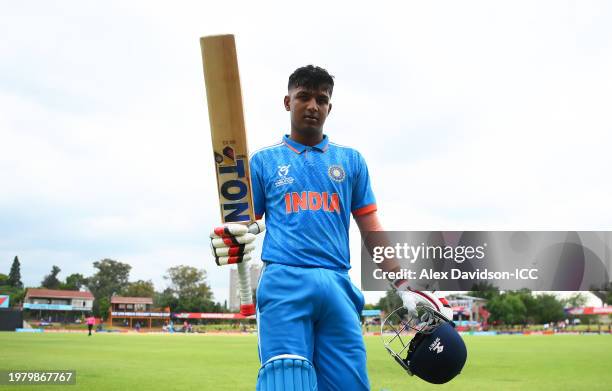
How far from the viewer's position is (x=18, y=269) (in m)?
96.2

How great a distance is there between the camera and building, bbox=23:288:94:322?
2516 inches

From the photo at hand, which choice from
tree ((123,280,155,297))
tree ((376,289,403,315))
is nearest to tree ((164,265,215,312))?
tree ((123,280,155,297))

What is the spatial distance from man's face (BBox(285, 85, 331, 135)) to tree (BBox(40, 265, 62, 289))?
9942cm

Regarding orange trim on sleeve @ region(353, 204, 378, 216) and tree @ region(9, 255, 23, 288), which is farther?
tree @ region(9, 255, 23, 288)

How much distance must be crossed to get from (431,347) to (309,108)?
1446 mm

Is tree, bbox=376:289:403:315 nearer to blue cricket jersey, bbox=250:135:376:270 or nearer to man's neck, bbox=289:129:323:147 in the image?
blue cricket jersey, bbox=250:135:376:270

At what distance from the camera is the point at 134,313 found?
65.4 metres

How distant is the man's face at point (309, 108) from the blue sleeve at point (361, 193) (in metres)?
0.33

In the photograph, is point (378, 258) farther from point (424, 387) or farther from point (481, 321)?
point (481, 321)

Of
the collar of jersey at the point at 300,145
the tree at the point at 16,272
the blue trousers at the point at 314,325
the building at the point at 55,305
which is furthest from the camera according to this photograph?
the tree at the point at 16,272

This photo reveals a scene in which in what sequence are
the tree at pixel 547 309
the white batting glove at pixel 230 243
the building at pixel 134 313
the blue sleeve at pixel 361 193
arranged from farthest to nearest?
the tree at pixel 547 309
the building at pixel 134 313
the blue sleeve at pixel 361 193
the white batting glove at pixel 230 243

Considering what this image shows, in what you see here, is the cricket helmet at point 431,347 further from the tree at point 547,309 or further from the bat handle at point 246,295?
the tree at point 547,309

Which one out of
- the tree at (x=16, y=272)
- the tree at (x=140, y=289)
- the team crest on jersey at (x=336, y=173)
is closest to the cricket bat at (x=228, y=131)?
the team crest on jersey at (x=336, y=173)

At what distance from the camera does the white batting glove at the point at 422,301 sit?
10.2 ft
